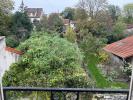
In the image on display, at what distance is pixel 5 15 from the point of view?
7281 mm

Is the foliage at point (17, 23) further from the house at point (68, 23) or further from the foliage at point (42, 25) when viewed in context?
the house at point (68, 23)

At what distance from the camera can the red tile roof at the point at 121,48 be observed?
28.7 ft

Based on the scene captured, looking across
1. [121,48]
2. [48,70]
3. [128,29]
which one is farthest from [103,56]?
[48,70]

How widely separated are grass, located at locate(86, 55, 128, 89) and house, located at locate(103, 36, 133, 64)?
0.71 metres

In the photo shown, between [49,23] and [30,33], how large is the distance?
10.8 ft

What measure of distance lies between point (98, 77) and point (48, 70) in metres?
2.94

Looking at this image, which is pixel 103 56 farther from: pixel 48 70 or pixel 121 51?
pixel 48 70

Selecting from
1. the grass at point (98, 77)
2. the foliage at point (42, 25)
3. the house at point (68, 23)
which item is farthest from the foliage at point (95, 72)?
the foliage at point (42, 25)

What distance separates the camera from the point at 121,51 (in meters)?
9.87

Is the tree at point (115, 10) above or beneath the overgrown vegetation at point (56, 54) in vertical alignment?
above

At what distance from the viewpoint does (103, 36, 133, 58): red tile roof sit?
28.7 ft

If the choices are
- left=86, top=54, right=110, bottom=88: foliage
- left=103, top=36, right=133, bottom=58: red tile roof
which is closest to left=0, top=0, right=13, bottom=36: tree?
left=86, top=54, right=110, bottom=88: foliage

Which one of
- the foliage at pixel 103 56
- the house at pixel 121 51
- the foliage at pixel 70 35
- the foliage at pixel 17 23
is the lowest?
the foliage at pixel 103 56

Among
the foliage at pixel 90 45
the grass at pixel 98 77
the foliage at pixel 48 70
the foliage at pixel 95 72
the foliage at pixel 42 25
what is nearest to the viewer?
the foliage at pixel 48 70
